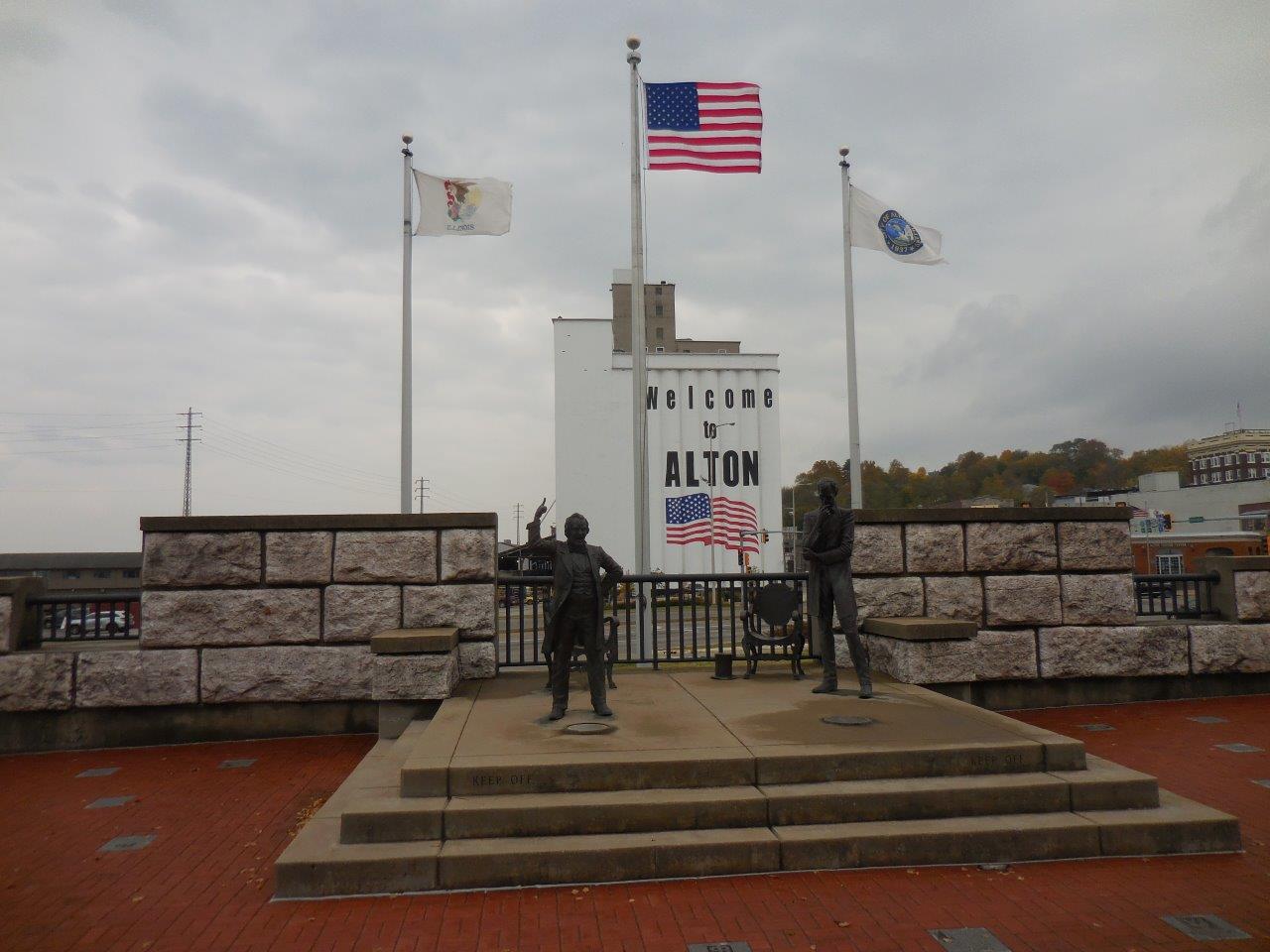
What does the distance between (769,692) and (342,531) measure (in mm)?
4967

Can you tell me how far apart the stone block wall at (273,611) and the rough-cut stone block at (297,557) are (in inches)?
0.4

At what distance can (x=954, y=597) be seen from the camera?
33.5 ft

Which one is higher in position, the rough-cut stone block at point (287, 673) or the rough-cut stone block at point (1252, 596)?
the rough-cut stone block at point (1252, 596)

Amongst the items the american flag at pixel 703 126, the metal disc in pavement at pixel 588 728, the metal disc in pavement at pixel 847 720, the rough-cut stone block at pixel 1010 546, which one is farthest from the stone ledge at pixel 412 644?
the american flag at pixel 703 126

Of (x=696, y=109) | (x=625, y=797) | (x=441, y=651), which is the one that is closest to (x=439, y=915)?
(x=625, y=797)

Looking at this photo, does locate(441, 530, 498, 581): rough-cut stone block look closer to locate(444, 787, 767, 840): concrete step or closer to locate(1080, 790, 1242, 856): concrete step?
locate(444, 787, 767, 840): concrete step

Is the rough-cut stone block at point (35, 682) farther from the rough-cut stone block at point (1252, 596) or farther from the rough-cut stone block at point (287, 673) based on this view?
the rough-cut stone block at point (1252, 596)

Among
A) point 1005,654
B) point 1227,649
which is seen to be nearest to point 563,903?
point 1005,654

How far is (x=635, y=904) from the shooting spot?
4996 mm

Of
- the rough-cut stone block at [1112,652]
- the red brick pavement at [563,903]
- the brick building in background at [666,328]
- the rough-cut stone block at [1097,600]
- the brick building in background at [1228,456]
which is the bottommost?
the red brick pavement at [563,903]

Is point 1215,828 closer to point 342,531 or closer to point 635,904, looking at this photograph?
point 635,904

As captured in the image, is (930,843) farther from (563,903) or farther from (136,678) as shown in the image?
(136,678)

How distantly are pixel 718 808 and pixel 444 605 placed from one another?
4.69 meters

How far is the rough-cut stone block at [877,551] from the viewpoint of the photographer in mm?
10227
